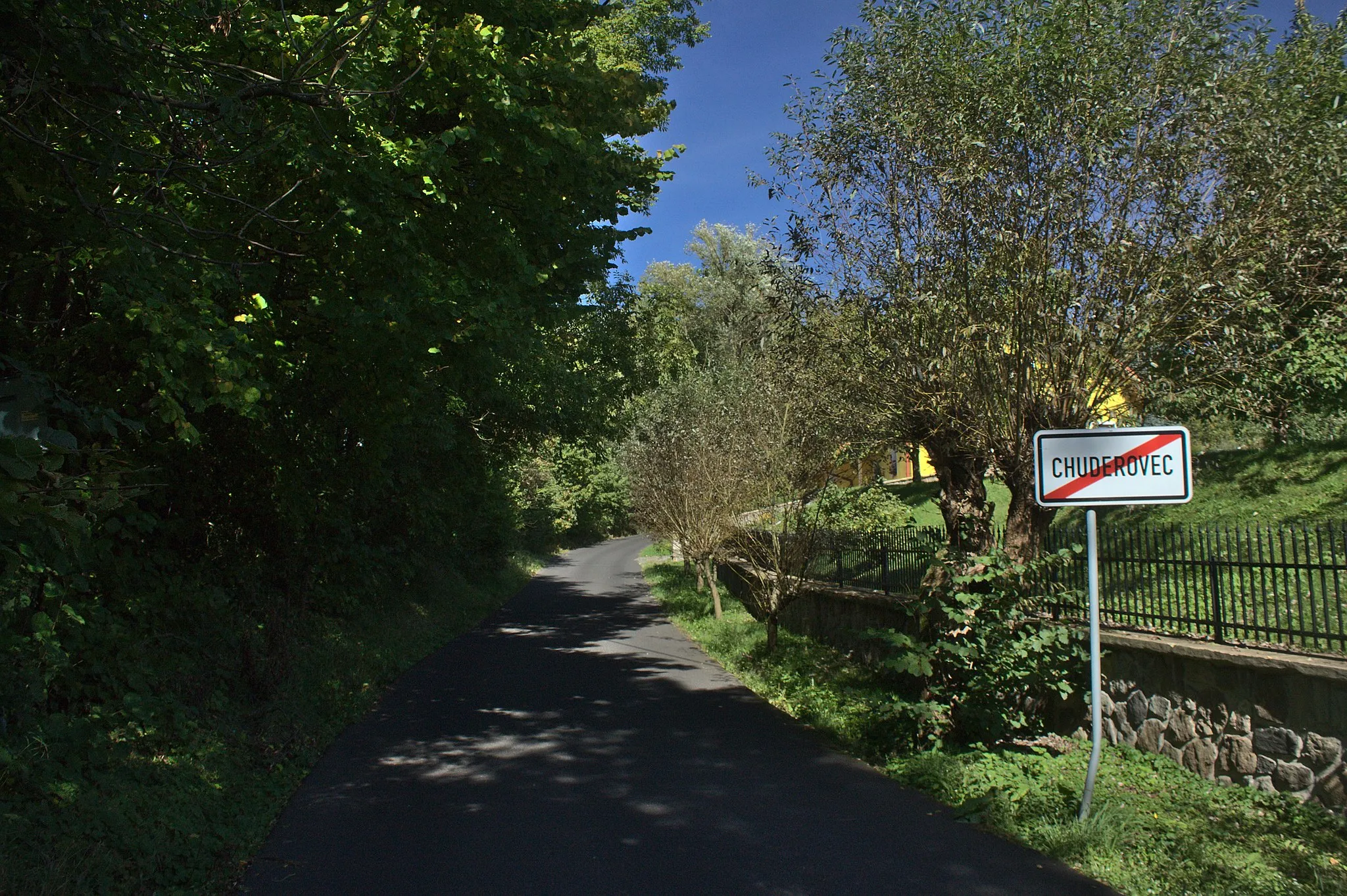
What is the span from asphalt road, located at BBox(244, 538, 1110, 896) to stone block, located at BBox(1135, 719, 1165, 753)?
5.78 feet

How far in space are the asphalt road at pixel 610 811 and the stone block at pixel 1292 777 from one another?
1.78 m

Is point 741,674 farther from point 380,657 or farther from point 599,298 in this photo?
point 599,298

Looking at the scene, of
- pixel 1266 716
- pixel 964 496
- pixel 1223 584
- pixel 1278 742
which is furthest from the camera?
pixel 964 496

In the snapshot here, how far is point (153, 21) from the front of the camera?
5.39 metres

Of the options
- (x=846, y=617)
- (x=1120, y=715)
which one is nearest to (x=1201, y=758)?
(x=1120, y=715)

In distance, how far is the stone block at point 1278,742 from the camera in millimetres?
5613

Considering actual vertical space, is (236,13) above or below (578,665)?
above

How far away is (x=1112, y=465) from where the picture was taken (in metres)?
5.58

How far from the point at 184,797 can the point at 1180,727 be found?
266 inches

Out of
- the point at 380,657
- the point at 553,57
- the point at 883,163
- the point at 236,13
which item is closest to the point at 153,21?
the point at 236,13

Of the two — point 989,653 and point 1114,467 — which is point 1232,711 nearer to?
point 989,653

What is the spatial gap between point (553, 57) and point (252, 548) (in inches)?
237

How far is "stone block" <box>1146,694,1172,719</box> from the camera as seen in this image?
659 cm

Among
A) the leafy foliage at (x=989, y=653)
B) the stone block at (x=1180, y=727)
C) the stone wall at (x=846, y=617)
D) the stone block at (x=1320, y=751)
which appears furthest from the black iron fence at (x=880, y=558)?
the stone block at (x=1320, y=751)
